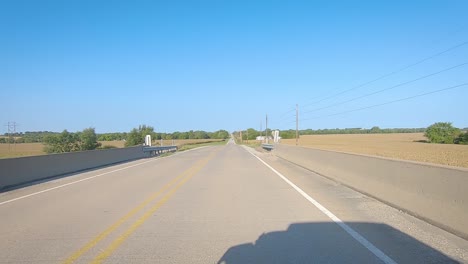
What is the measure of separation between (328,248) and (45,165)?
17557 millimetres

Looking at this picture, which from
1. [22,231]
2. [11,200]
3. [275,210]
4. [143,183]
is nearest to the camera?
[22,231]

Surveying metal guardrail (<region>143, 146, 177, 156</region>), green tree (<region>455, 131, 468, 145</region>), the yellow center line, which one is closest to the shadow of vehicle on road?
the yellow center line

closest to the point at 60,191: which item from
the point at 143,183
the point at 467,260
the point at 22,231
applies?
the point at 143,183

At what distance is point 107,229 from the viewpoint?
8.02 m

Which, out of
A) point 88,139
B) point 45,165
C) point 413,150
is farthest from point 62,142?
point 413,150

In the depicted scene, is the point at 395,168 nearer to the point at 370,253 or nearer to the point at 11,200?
the point at 370,253

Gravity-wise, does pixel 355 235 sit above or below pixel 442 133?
below

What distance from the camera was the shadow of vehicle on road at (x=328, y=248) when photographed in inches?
234

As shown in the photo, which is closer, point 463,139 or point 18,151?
point 18,151

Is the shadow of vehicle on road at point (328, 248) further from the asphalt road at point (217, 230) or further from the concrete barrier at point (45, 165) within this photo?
the concrete barrier at point (45, 165)

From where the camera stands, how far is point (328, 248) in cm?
655

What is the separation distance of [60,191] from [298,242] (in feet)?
34.0

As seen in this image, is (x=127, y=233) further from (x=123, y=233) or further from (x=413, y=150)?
(x=413, y=150)

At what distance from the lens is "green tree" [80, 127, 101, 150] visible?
70625 mm
